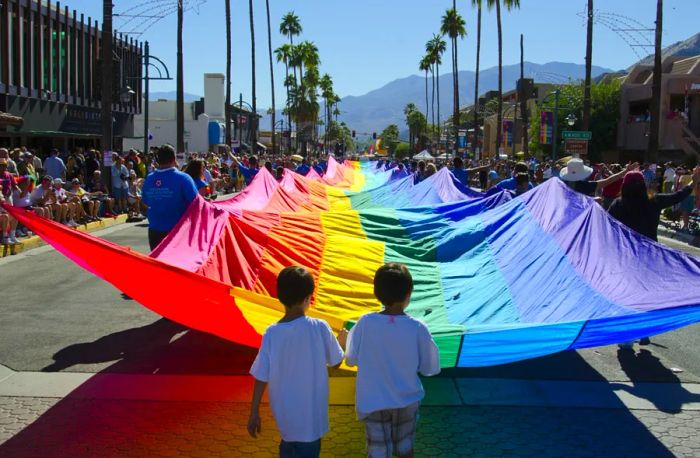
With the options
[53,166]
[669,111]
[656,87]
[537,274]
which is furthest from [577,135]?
[537,274]

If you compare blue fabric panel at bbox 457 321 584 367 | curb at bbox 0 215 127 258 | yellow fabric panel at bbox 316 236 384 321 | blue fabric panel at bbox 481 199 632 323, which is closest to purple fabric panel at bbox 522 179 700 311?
blue fabric panel at bbox 481 199 632 323

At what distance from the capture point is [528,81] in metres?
70.3

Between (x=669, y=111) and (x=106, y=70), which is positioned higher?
(x=669, y=111)

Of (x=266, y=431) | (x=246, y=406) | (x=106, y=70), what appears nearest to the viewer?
(x=266, y=431)

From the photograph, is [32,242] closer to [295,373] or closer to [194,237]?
[194,237]

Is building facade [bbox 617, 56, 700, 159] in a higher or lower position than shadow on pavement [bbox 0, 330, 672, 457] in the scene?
higher

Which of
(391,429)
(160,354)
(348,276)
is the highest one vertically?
(348,276)

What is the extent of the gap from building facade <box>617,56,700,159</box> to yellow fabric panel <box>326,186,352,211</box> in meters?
33.8

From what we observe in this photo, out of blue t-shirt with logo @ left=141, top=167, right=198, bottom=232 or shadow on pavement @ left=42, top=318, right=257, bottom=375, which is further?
blue t-shirt with logo @ left=141, top=167, right=198, bottom=232

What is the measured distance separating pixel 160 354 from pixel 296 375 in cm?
370

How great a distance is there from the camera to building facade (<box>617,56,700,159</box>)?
4531 centimetres

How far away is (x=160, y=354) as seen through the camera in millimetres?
7059

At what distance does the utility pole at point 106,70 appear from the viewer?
59.6ft

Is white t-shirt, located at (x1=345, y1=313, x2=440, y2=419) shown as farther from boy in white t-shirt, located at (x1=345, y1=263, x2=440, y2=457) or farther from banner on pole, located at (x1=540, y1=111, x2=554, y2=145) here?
banner on pole, located at (x1=540, y1=111, x2=554, y2=145)
